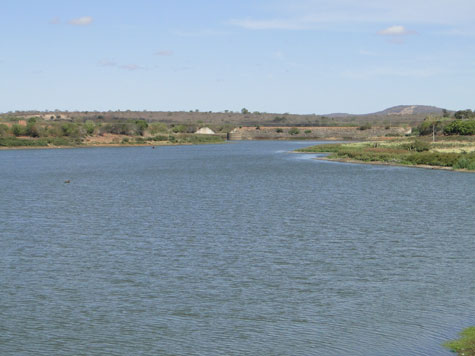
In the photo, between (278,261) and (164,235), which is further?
(164,235)

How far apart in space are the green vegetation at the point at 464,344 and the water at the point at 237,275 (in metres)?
0.30

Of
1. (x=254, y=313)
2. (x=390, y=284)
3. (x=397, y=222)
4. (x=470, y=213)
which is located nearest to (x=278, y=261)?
(x=390, y=284)

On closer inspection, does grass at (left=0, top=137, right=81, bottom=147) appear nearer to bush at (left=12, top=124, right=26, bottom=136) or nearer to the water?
bush at (left=12, top=124, right=26, bottom=136)

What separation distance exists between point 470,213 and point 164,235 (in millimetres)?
18386

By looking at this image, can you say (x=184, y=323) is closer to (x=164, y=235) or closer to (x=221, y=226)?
(x=164, y=235)

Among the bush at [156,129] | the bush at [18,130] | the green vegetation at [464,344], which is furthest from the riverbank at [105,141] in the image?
the green vegetation at [464,344]

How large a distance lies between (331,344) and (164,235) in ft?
52.2

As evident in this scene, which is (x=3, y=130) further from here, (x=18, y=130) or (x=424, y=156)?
(x=424, y=156)

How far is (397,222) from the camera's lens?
33438mm

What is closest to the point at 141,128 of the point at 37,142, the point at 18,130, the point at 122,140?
the point at 122,140

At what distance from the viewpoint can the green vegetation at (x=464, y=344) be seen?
13.9 meters

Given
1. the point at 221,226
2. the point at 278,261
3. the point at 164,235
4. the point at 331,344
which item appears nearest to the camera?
the point at 331,344

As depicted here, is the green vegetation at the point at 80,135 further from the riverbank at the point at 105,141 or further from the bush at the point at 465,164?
the bush at the point at 465,164

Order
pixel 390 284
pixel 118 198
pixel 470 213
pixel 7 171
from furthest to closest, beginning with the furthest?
pixel 7 171, pixel 118 198, pixel 470 213, pixel 390 284
